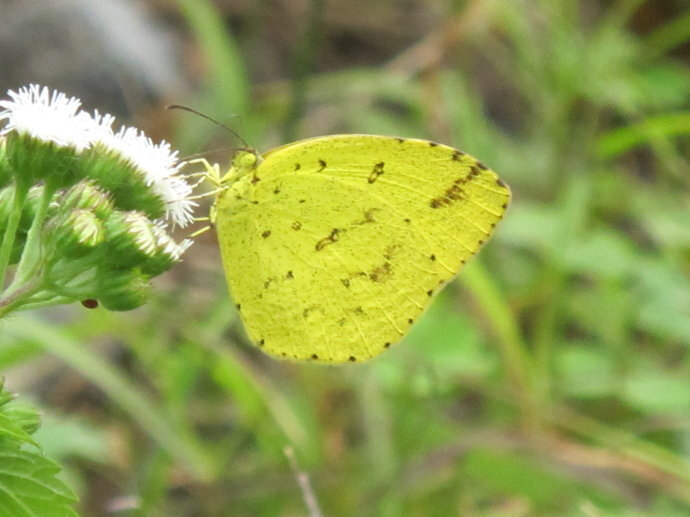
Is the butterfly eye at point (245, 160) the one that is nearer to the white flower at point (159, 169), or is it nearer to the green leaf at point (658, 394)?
the white flower at point (159, 169)

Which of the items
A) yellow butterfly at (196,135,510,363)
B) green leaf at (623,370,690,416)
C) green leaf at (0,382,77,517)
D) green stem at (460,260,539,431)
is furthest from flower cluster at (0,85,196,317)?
green leaf at (623,370,690,416)

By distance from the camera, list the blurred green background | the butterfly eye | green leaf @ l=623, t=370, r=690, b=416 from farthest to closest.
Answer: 1. green leaf @ l=623, t=370, r=690, b=416
2. the blurred green background
3. the butterfly eye

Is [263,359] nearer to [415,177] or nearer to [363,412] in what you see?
[363,412]

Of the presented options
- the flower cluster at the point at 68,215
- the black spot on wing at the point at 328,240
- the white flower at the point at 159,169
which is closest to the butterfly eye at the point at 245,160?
the black spot on wing at the point at 328,240

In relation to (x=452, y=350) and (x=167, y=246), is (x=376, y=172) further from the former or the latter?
(x=452, y=350)

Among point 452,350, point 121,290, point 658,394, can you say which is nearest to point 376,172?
point 121,290

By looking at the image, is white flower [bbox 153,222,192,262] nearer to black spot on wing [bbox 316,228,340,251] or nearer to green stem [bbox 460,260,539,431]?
black spot on wing [bbox 316,228,340,251]

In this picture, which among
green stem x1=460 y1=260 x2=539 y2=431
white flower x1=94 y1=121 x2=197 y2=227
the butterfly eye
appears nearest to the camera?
white flower x1=94 y1=121 x2=197 y2=227

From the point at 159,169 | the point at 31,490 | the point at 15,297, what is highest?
the point at 159,169

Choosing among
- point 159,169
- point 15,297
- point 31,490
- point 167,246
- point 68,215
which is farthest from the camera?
point 159,169
